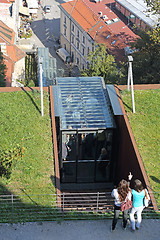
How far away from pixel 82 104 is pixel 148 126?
3.73 m

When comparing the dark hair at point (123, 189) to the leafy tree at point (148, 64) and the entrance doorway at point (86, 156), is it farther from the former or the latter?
the leafy tree at point (148, 64)

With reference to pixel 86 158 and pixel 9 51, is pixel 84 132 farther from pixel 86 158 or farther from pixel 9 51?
pixel 9 51

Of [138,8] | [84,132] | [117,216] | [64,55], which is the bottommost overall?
[64,55]

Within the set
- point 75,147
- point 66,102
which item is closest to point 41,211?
point 75,147

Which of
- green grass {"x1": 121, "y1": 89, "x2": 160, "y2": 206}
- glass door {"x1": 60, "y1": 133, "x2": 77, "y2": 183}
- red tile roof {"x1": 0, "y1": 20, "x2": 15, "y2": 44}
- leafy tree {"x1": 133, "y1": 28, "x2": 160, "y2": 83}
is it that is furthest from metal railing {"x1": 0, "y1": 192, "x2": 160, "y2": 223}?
A: red tile roof {"x1": 0, "y1": 20, "x2": 15, "y2": 44}

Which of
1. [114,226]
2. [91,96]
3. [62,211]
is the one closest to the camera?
[114,226]

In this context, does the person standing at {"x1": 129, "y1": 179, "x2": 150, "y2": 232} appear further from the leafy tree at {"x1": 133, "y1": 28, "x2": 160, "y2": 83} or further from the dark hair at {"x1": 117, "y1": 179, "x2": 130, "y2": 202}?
the leafy tree at {"x1": 133, "y1": 28, "x2": 160, "y2": 83}

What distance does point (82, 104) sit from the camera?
19.5 metres

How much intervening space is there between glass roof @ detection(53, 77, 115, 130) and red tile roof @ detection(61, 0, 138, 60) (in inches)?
979

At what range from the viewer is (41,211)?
13289mm

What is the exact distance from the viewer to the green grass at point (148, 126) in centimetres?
1559

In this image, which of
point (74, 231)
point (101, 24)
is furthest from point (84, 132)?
point (101, 24)

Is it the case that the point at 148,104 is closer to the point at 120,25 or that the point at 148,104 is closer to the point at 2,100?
the point at 2,100

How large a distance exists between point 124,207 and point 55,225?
8.35 ft
